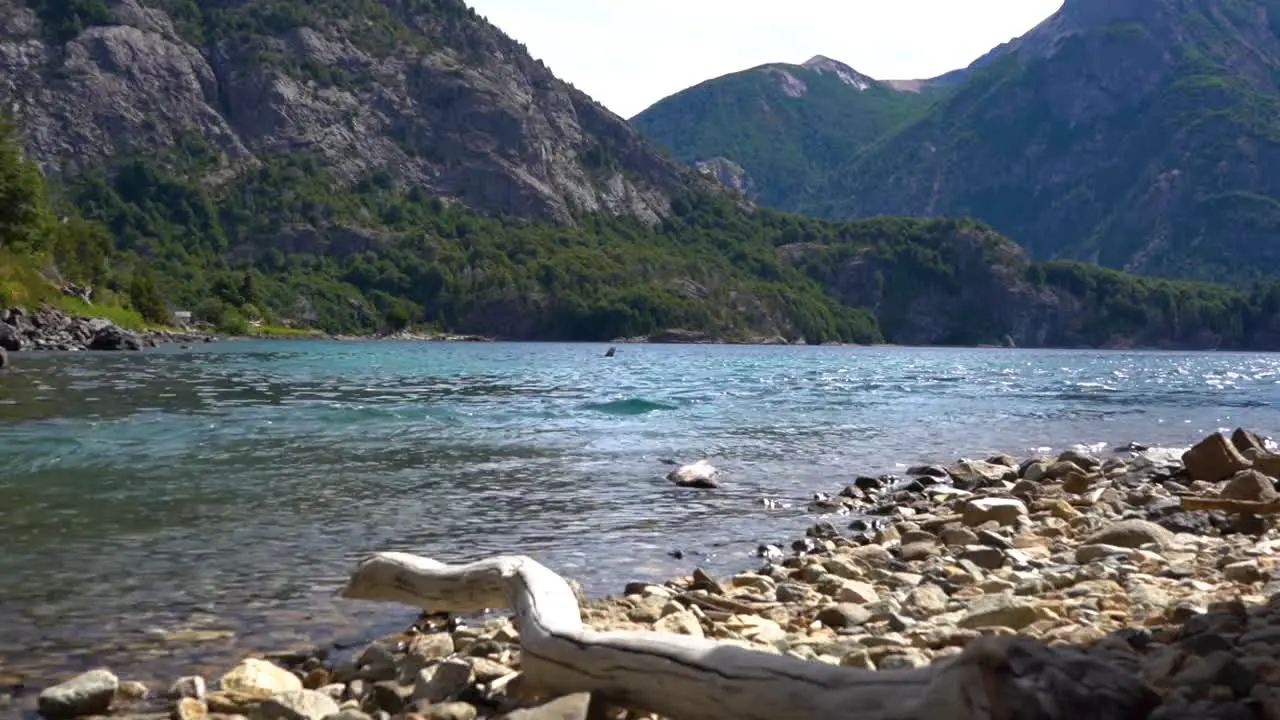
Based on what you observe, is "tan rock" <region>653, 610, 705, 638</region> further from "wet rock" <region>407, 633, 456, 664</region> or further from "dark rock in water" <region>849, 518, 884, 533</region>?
"dark rock in water" <region>849, 518, 884, 533</region>

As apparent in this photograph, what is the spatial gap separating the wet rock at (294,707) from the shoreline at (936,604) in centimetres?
10

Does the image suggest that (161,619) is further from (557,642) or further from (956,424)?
(956,424)

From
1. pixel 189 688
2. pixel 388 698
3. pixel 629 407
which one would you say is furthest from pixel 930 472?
pixel 629 407

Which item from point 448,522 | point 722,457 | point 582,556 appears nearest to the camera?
point 582,556

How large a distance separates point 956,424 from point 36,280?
8277 cm

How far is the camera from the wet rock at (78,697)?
6.93 m

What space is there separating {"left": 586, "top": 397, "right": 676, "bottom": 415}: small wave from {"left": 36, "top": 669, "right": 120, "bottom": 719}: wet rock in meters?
29.6

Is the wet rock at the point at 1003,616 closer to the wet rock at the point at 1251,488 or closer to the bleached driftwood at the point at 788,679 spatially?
the bleached driftwood at the point at 788,679

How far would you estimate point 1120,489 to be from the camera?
1759cm

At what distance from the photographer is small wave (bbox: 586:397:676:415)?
37469 millimetres

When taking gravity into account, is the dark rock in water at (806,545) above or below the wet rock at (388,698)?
below

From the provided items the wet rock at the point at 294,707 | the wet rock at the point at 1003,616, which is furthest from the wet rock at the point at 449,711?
the wet rock at the point at 1003,616

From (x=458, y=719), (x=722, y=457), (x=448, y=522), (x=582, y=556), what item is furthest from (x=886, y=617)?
(x=722, y=457)

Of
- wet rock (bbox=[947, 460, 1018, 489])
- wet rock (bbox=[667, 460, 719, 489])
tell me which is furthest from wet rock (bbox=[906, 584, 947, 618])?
wet rock (bbox=[947, 460, 1018, 489])
